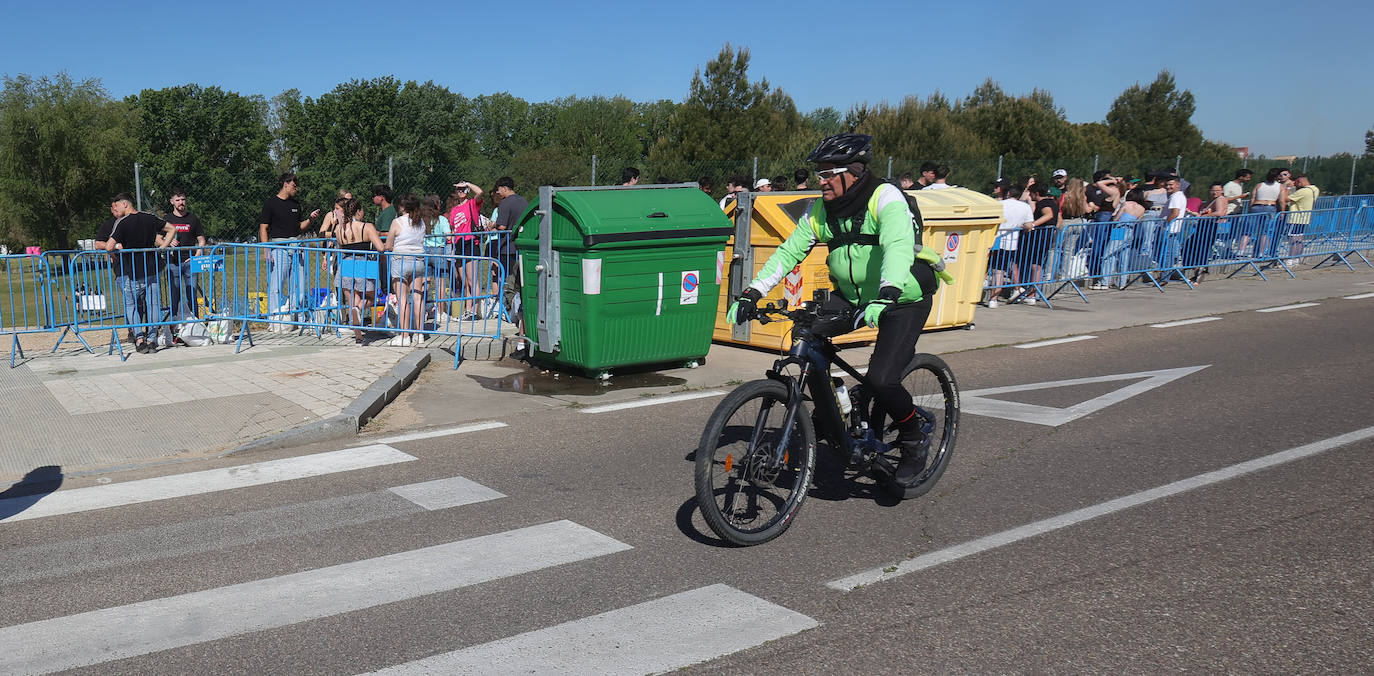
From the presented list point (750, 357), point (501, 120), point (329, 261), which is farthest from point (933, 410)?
point (501, 120)

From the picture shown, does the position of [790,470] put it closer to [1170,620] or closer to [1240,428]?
[1170,620]

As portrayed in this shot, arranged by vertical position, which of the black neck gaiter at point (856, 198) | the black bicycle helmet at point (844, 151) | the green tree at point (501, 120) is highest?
the green tree at point (501, 120)

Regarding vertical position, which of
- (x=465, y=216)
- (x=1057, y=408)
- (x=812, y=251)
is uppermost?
(x=465, y=216)

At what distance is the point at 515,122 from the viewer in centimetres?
11456

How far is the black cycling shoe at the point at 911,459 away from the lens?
526cm

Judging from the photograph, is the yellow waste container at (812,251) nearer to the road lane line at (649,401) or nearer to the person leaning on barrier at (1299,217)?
the road lane line at (649,401)

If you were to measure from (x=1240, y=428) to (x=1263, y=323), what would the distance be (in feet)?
19.9

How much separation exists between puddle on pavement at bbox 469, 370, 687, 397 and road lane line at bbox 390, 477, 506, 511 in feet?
8.37

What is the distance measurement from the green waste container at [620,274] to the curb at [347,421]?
4.46 feet

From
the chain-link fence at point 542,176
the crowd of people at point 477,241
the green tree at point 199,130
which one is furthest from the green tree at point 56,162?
the crowd of people at point 477,241

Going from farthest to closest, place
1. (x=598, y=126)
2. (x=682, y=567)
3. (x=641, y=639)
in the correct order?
1. (x=598, y=126)
2. (x=682, y=567)
3. (x=641, y=639)

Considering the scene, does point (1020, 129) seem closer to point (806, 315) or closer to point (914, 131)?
point (914, 131)

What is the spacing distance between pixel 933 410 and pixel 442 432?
3358 mm

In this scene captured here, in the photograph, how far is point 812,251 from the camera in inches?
401
